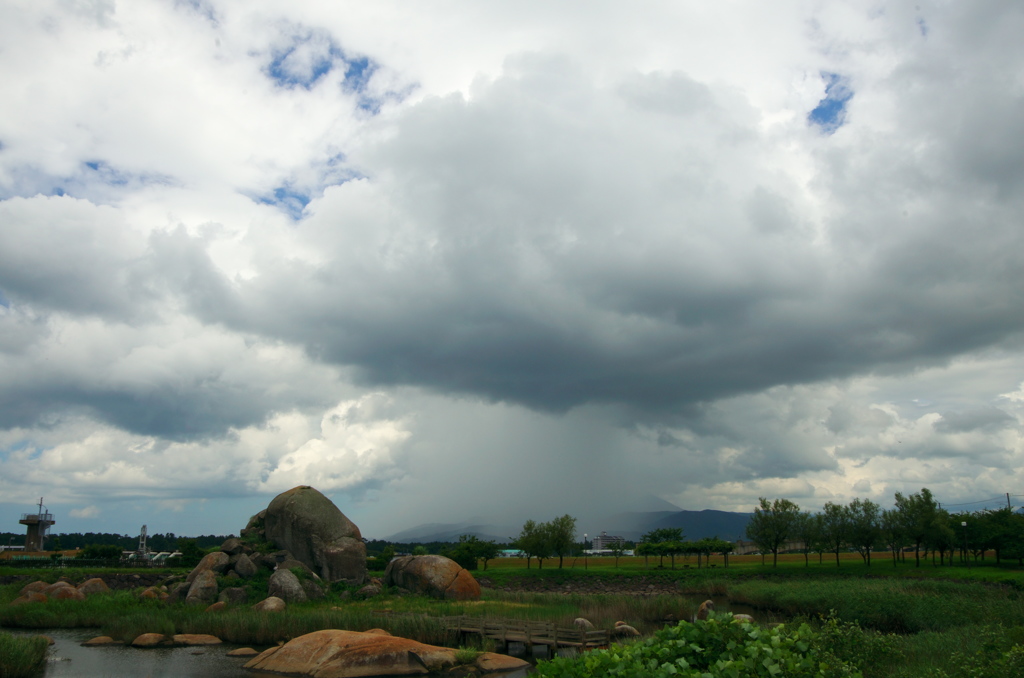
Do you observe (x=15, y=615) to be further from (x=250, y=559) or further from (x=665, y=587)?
(x=665, y=587)

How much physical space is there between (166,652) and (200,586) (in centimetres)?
954

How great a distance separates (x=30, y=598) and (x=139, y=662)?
688 inches

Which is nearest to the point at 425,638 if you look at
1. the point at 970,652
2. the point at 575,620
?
the point at 575,620

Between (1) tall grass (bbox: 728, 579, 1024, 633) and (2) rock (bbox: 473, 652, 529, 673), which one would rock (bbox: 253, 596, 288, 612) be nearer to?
(2) rock (bbox: 473, 652, 529, 673)

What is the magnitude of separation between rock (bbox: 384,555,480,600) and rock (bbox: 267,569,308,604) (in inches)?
264

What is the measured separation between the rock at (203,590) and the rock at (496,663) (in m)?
18.5

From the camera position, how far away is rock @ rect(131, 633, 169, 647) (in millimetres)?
29719

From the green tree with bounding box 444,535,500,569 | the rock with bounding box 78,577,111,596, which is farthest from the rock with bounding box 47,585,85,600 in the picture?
the green tree with bounding box 444,535,500,569

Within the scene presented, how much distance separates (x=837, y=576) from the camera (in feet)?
198

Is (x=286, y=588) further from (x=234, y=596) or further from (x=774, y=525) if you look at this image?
(x=774, y=525)

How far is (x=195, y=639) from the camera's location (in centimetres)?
3067

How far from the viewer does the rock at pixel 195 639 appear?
3031cm

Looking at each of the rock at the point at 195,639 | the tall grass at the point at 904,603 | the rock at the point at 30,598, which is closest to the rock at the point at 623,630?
the tall grass at the point at 904,603

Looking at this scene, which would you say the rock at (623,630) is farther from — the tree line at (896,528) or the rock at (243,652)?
the tree line at (896,528)
